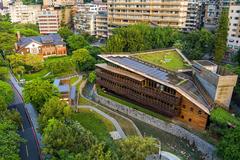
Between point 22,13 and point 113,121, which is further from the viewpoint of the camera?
point 22,13

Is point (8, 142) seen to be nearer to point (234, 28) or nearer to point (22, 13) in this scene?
point (234, 28)

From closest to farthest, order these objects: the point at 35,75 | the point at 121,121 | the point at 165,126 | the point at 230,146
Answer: the point at 230,146 → the point at 165,126 → the point at 121,121 → the point at 35,75

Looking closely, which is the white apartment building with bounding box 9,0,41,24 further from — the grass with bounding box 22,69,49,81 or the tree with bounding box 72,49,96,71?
the tree with bounding box 72,49,96,71

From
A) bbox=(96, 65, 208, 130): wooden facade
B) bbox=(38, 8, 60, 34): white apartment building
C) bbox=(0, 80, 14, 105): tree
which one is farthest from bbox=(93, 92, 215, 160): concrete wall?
bbox=(38, 8, 60, 34): white apartment building

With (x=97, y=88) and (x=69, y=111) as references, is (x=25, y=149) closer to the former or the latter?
(x=69, y=111)

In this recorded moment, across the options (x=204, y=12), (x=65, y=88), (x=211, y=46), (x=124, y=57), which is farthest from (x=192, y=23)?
(x=65, y=88)

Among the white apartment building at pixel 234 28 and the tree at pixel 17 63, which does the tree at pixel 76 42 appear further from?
the white apartment building at pixel 234 28

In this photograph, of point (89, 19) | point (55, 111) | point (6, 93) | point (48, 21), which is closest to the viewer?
point (55, 111)

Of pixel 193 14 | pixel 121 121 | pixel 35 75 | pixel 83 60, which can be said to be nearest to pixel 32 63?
pixel 35 75

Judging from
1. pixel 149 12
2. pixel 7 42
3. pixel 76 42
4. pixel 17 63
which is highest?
pixel 149 12
